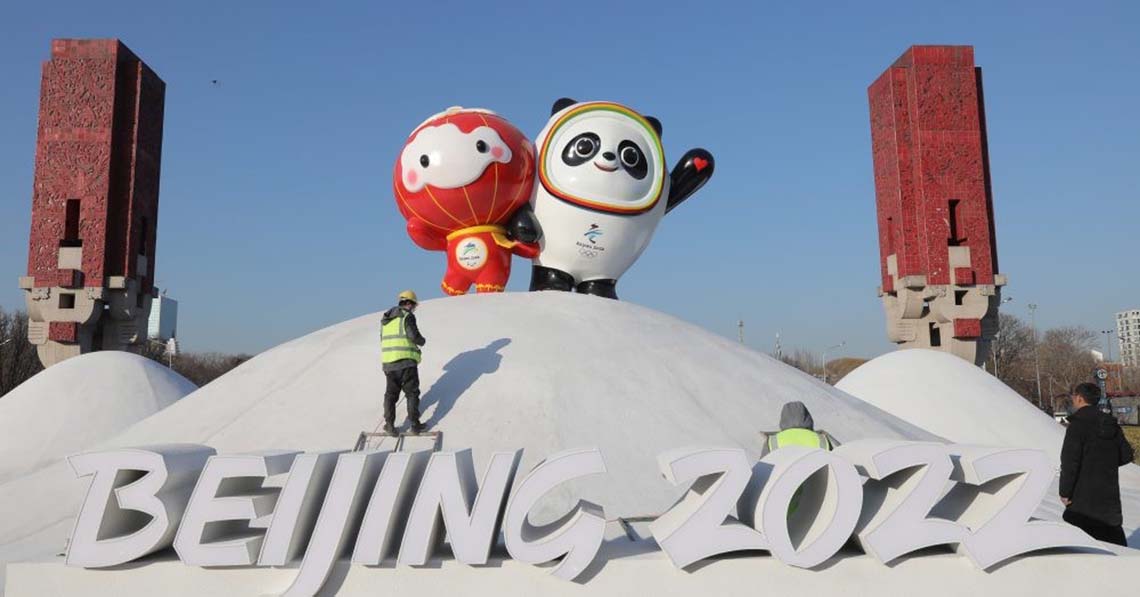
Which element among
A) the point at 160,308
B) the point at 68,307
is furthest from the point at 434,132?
the point at 160,308

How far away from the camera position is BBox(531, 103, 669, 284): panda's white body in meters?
10.9

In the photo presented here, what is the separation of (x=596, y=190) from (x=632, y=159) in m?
0.71

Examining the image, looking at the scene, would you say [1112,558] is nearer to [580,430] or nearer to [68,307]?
[580,430]

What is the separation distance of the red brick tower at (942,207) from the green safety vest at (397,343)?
17834 mm

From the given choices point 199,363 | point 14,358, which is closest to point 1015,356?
point 14,358

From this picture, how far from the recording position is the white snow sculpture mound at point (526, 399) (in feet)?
24.7

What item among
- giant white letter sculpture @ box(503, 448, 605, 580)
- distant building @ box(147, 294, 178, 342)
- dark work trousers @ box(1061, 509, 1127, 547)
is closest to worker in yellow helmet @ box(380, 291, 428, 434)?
giant white letter sculpture @ box(503, 448, 605, 580)

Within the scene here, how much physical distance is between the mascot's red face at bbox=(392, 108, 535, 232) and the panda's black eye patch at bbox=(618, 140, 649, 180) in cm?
132

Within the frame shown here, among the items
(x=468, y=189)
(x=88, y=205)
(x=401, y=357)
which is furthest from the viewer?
(x=88, y=205)

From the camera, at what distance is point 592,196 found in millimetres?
10844

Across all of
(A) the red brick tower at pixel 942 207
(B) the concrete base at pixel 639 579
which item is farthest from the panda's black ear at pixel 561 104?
(A) the red brick tower at pixel 942 207

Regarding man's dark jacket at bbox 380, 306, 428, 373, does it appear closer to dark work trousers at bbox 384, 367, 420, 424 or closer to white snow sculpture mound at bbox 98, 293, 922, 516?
dark work trousers at bbox 384, 367, 420, 424

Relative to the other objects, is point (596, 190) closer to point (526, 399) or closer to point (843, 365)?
point (526, 399)

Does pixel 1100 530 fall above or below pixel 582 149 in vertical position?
below
